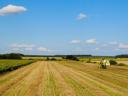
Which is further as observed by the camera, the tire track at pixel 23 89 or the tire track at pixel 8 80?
the tire track at pixel 8 80

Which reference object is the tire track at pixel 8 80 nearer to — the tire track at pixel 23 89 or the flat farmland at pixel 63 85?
the flat farmland at pixel 63 85

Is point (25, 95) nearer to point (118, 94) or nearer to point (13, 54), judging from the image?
point (118, 94)

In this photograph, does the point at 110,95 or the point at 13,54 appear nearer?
the point at 110,95

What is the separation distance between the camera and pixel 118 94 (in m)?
15.0

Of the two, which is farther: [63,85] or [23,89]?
[63,85]

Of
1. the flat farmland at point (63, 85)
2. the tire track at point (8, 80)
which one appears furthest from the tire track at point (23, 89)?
the tire track at point (8, 80)

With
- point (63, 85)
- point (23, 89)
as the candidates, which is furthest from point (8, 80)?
point (23, 89)

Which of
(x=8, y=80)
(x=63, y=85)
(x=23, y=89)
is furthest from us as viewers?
(x=8, y=80)

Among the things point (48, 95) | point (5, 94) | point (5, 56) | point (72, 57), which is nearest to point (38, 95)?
point (48, 95)

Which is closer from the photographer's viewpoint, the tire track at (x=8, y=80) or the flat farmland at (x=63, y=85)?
the flat farmland at (x=63, y=85)

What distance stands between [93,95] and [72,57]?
152 meters

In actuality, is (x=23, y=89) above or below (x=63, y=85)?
below

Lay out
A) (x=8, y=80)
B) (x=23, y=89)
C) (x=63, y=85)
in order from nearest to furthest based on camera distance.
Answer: (x=23, y=89), (x=63, y=85), (x=8, y=80)

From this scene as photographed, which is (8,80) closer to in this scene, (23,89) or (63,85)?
(63,85)
